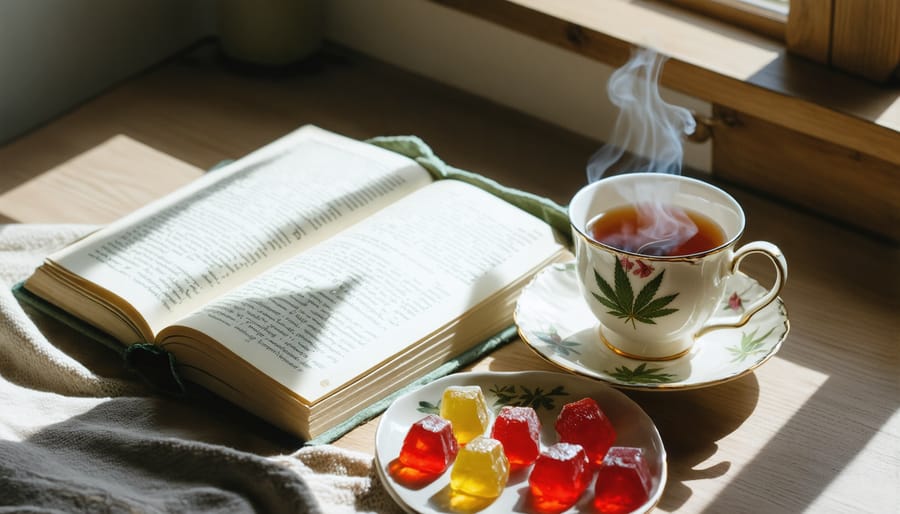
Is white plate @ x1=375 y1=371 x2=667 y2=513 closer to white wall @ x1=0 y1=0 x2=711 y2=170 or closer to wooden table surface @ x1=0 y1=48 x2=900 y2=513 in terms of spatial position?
wooden table surface @ x1=0 y1=48 x2=900 y2=513

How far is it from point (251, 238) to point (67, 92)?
0.62 m

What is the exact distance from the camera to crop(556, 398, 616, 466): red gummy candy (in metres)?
0.84

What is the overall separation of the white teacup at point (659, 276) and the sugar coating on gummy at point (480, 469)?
18cm

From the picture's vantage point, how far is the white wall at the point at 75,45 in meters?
1.44

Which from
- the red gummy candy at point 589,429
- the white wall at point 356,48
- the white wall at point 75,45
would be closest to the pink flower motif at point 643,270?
the red gummy candy at point 589,429

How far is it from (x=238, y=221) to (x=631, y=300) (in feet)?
1.33

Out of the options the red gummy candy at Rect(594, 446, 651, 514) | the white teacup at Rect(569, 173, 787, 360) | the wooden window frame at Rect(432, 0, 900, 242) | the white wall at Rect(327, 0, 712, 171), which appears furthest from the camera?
the white wall at Rect(327, 0, 712, 171)

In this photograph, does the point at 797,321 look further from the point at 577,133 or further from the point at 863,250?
the point at 577,133

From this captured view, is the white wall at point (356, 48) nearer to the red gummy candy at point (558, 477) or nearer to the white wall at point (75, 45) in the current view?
the white wall at point (75, 45)

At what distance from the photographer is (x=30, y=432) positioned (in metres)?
0.89

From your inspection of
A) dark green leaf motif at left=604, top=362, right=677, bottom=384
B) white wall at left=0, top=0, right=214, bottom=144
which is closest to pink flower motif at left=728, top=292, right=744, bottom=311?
dark green leaf motif at left=604, top=362, right=677, bottom=384

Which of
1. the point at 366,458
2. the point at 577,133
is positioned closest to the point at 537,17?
the point at 577,133

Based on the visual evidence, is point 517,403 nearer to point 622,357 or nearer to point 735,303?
point 622,357

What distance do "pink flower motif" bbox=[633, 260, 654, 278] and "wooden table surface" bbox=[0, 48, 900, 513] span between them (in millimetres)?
123
